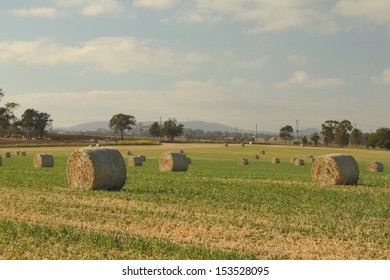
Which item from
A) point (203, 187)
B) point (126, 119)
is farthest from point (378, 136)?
point (203, 187)

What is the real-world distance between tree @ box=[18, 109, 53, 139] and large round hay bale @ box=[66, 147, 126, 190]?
141810 millimetres

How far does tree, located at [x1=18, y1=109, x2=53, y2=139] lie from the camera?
160500 mm

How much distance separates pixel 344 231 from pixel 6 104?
151 metres

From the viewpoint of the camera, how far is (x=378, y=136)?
13300 cm

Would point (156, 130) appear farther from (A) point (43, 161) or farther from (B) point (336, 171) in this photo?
(B) point (336, 171)

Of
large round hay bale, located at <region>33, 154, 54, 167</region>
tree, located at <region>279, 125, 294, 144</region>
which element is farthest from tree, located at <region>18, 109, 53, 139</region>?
large round hay bale, located at <region>33, 154, 54, 167</region>

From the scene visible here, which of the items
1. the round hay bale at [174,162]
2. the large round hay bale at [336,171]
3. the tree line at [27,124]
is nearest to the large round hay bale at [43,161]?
the round hay bale at [174,162]

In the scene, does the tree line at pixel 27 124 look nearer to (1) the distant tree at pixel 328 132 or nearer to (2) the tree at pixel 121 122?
(2) the tree at pixel 121 122

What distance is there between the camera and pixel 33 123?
161m

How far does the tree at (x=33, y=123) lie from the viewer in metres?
160

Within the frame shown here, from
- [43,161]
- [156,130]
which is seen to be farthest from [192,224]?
[156,130]

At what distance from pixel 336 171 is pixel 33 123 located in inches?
5749
